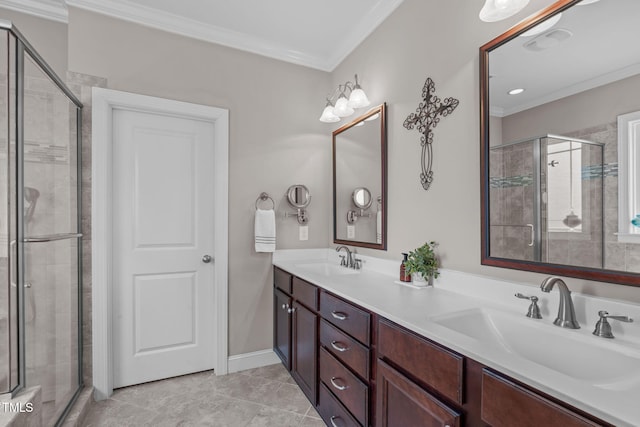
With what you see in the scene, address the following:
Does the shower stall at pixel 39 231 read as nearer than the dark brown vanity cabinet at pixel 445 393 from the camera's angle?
No

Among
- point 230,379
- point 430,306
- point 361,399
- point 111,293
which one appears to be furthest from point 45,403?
point 430,306

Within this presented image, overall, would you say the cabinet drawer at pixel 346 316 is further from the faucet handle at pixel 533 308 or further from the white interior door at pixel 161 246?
the white interior door at pixel 161 246

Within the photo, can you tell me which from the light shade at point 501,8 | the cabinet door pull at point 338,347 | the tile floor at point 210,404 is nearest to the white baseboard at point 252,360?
the tile floor at point 210,404

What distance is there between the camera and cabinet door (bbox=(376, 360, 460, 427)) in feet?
3.26

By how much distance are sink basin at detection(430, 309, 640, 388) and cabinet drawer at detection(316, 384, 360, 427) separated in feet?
2.34

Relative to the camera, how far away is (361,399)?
55.9 inches

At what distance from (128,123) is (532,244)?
257cm

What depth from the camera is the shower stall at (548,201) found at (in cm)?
109

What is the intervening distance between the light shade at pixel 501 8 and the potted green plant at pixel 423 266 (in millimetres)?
1075

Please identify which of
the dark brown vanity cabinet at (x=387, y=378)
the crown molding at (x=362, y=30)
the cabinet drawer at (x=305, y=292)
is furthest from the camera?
the crown molding at (x=362, y=30)

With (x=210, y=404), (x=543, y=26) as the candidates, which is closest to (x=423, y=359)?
(x=543, y=26)

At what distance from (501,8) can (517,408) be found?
137 cm

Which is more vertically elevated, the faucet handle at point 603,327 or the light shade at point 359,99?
the light shade at point 359,99

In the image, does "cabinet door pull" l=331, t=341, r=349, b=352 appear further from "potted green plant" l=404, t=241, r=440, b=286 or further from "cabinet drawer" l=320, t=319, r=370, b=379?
"potted green plant" l=404, t=241, r=440, b=286
